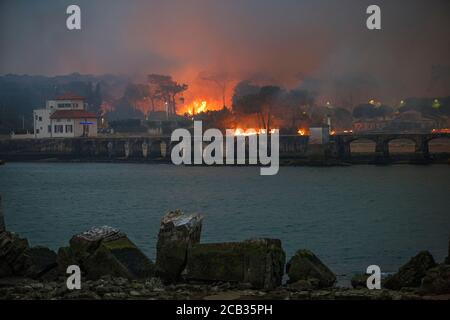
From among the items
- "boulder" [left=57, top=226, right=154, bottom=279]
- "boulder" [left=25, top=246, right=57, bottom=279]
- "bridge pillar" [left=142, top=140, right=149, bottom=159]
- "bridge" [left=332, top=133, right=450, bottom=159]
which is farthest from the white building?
"boulder" [left=57, top=226, right=154, bottom=279]

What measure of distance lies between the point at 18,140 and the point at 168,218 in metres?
124

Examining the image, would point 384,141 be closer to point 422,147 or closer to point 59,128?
point 422,147

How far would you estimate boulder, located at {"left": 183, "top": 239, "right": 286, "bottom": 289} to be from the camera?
733 inches

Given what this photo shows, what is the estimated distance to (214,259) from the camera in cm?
1889

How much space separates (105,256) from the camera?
20.0m

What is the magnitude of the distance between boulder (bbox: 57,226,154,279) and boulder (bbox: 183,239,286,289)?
1970 mm

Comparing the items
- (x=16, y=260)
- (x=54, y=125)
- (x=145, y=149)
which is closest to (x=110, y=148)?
(x=145, y=149)

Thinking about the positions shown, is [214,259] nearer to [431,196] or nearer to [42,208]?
[42,208]

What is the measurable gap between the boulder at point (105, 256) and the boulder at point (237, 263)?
6.46 ft

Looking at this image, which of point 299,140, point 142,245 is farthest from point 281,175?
point 142,245

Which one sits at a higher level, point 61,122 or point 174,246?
point 61,122

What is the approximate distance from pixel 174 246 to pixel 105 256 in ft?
6.37

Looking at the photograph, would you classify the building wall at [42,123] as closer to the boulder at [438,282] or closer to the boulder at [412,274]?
the boulder at [412,274]

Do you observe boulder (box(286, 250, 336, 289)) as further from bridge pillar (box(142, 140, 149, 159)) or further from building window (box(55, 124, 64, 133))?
building window (box(55, 124, 64, 133))
